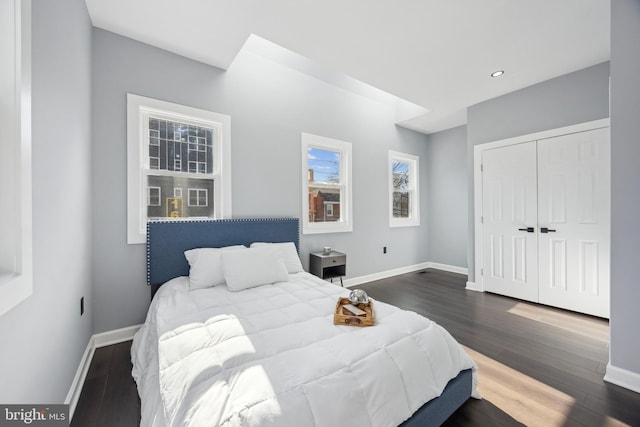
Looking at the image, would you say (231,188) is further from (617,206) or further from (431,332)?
(617,206)

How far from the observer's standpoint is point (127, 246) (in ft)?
7.96

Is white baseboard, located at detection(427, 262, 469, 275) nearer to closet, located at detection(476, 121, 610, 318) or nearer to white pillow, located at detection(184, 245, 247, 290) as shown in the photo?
closet, located at detection(476, 121, 610, 318)

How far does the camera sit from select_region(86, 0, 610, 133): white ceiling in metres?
2.07

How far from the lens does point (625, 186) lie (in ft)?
5.81

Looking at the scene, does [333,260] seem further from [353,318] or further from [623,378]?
[623,378]

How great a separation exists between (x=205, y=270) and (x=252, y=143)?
5.37 feet

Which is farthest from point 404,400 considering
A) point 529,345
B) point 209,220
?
point 209,220

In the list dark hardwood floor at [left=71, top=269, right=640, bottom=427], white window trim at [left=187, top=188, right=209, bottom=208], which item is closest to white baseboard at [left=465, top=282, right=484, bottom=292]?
dark hardwood floor at [left=71, top=269, right=640, bottom=427]

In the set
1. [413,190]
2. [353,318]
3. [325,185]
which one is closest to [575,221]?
[413,190]

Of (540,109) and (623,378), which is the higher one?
(540,109)

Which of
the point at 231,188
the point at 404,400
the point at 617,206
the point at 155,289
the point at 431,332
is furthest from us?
the point at 231,188

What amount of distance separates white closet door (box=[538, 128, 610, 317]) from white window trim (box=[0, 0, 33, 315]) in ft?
15.2

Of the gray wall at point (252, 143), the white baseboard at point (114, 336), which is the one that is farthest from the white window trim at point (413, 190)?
the white baseboard at point (114, 336)

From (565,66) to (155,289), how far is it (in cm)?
514
